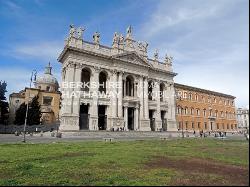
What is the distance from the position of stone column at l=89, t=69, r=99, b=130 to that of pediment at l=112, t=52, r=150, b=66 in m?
5.47

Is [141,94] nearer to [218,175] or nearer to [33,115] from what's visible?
[33,115]

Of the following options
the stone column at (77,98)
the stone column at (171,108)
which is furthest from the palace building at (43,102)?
the stone column at (171,108)

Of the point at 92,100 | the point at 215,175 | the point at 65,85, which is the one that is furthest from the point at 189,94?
the point at 215,175

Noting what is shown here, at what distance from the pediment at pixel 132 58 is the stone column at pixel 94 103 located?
5.47m

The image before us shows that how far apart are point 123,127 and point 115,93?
20.9ft

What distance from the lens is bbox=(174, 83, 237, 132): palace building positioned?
6656 cm

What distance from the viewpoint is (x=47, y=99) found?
69.1 m

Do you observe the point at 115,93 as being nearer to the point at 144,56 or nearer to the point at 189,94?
the point at 144,56

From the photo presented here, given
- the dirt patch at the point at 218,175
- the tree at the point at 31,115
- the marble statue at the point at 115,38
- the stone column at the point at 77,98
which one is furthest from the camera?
the tree at the point at 31,115

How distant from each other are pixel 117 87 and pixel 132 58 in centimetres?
729

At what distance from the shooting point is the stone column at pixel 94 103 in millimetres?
46041

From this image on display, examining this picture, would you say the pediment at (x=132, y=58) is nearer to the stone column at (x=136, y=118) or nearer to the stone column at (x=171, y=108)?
the stone column at (x=136, y=118)

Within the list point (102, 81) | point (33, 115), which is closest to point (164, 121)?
point (102, 81)

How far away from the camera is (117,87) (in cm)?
4981
